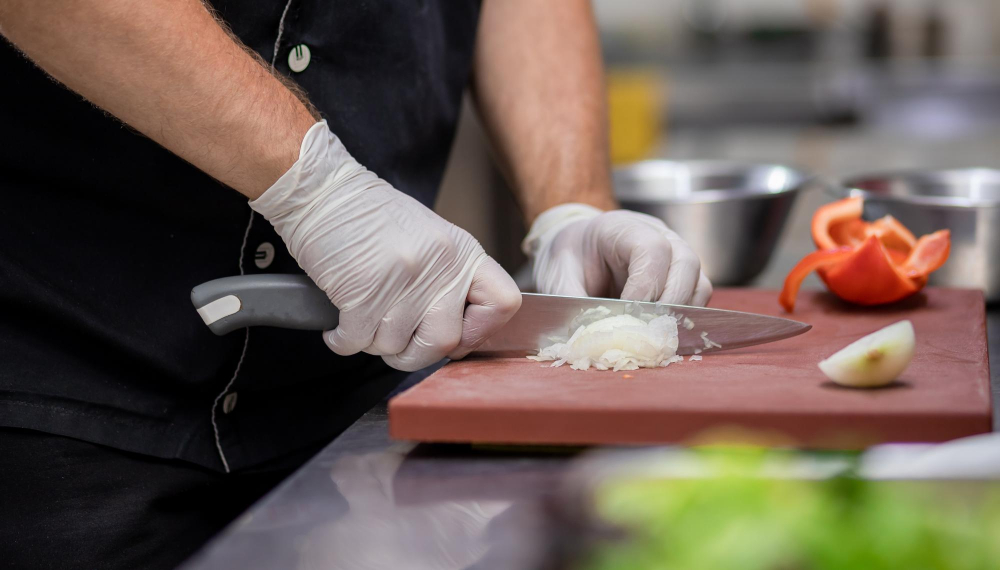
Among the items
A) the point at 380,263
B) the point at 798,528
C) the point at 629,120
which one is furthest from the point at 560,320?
the point at 629,120

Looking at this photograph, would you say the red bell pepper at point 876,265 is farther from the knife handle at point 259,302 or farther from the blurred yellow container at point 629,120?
the blurred yellow container at point 629,120

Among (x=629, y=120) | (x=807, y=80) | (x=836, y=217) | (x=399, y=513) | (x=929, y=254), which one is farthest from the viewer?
(x=807, y=80)

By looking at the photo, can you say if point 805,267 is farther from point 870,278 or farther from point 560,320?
point 560,320

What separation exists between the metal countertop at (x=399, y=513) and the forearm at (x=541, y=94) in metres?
0.83

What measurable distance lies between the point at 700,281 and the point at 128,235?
838 millimetres

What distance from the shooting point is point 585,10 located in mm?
1800

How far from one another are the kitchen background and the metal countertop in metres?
3.63

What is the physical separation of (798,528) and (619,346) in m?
0.65

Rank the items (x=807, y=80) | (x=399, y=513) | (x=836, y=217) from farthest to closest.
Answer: (x=807, y=80)
(x=836, y=217)
(x=399, y=513)

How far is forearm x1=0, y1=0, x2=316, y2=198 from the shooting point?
0.95m

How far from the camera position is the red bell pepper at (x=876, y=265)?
1311 millimetres

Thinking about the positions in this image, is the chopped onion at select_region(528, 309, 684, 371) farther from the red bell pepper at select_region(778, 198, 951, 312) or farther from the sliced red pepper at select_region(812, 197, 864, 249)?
the sliced red pepper at select_region(812, 197, 864, 249)

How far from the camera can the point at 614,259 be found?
1.33 metres

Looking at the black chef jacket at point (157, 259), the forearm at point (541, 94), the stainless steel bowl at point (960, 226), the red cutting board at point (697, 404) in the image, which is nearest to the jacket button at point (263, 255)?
the black chef jacket at point (157, 259)
